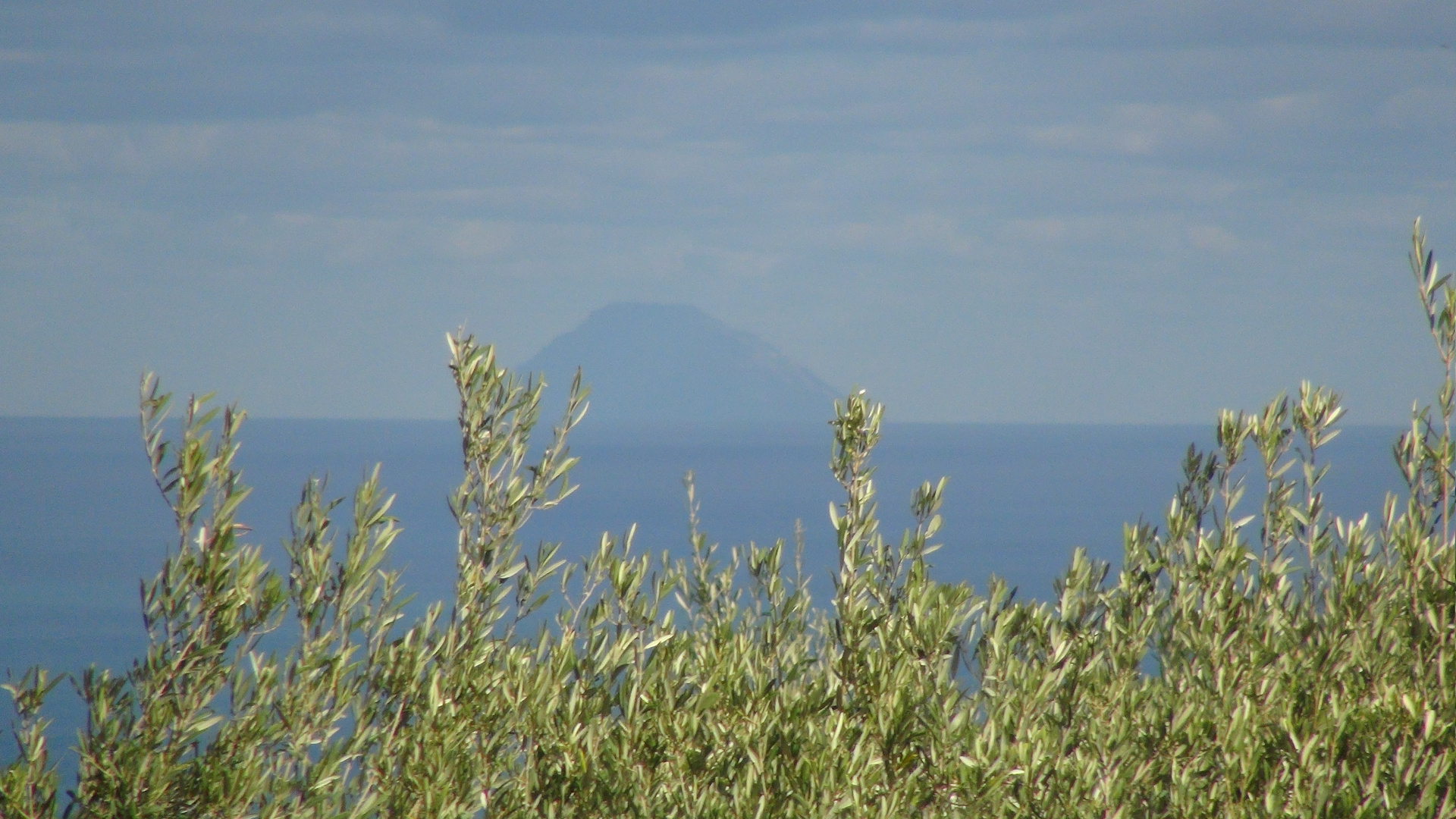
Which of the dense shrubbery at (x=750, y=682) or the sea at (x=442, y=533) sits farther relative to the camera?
the sea at (x=442, y=533)

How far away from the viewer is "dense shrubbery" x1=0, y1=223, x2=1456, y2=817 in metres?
4.60

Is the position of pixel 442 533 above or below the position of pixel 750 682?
below

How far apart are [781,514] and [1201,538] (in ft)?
488

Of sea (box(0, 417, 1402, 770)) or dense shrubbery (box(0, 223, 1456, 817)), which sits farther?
sea (box(0, 417, 1402, 770))

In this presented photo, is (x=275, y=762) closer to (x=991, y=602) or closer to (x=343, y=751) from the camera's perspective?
(x=343, y=751)

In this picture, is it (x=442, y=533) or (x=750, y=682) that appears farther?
(x=442, y=533)

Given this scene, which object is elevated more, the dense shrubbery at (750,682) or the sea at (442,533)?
the dense shrubbery at (750,682)

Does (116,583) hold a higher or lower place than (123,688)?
lower

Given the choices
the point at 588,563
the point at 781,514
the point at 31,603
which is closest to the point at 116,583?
the point at 31,603

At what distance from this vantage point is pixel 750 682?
19.7 ft

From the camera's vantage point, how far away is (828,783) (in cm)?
495

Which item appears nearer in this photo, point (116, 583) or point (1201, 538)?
point (1201, 538)

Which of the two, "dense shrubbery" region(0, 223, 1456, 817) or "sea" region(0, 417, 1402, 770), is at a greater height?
"dense shrubbery" region(0, 223, 1456, 817)

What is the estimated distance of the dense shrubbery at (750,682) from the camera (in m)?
4.60
